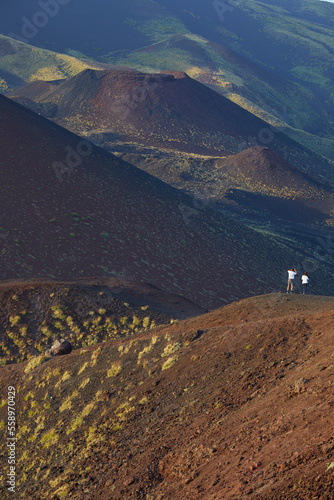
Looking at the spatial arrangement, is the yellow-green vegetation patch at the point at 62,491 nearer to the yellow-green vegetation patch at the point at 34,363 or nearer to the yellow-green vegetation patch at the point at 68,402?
the yellow-green vegetation patch at the point at 68,402

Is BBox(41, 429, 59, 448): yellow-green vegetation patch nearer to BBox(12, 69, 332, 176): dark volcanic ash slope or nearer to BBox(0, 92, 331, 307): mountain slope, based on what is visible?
BBox(0, 92, 331, 307): mountain slope

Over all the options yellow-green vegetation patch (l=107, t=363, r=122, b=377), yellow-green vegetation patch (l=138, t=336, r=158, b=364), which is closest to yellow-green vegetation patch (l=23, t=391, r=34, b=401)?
yellow-green vegetation patch (l=107, t=363, r=122, b=377)

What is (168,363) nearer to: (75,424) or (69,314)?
(75,424)

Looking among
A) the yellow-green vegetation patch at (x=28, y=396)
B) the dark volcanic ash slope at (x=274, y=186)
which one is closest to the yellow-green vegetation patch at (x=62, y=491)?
the yellow-green vegetation patch at (x=28, y=396)

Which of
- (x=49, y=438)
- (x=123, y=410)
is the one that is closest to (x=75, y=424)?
(x=49, y=438)

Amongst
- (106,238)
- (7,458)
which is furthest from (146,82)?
(7,458)

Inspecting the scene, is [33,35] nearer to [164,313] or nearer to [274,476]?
[164,313]
